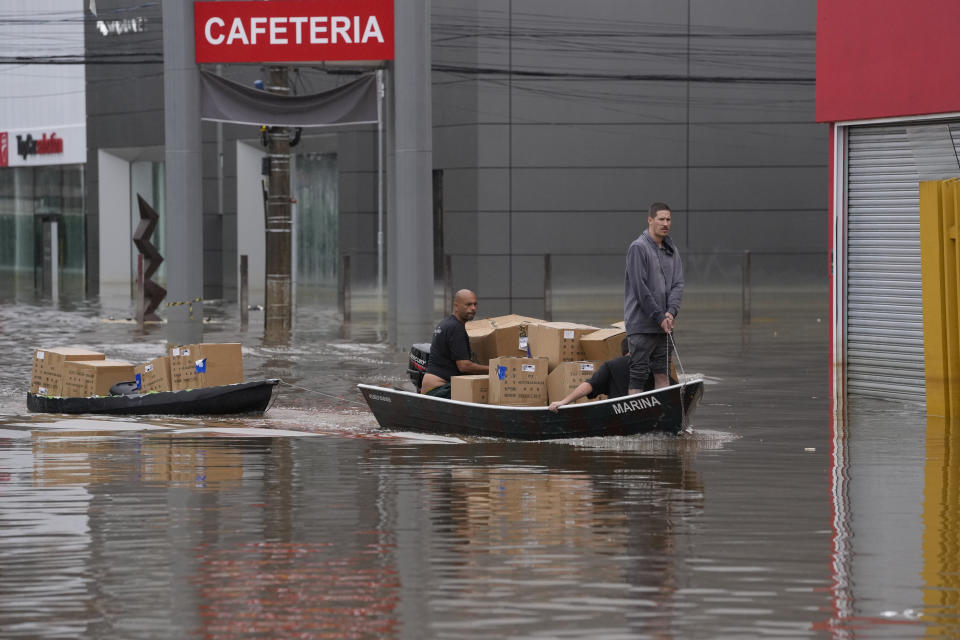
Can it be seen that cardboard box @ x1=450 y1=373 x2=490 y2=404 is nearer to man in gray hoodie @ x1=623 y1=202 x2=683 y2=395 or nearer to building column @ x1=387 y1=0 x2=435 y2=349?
man in gray hoodie @ x1=623 y1=202 x2=683 y2=395

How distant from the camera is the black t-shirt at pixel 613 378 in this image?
14334mm

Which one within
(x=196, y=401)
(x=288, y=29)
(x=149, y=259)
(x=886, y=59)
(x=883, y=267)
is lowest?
(x=196, y=401)

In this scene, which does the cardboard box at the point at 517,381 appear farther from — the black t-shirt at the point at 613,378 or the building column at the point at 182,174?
the building column at the point at 182,174

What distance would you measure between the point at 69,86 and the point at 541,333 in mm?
34748

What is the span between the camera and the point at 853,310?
17984mm

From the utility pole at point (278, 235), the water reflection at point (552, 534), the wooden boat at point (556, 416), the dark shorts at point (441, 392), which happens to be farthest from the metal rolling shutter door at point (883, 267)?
the utility pole at point (278, 235)

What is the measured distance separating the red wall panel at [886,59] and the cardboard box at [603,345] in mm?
4191

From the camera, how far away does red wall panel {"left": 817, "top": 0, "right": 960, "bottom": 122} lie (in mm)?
16078

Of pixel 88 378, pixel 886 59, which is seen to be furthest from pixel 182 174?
pixel 886 59

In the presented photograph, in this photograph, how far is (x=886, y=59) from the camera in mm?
16891

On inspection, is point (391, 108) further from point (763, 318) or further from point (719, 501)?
point (719, 501)

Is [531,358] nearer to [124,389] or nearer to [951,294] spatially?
[951,294]

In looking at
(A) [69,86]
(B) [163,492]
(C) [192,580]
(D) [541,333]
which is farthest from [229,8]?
(A) [69,86]

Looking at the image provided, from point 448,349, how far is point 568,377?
1.33m
